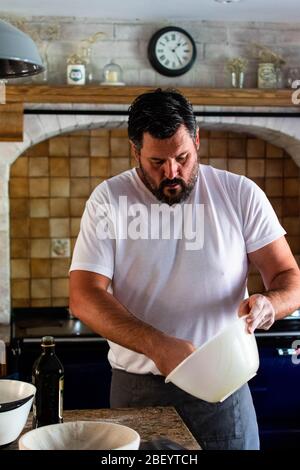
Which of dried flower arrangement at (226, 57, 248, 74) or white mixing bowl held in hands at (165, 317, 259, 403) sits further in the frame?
dried flower arrangement at (226, 57, 248, 74)

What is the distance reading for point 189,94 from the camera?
4.02m

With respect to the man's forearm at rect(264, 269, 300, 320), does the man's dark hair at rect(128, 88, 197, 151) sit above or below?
above

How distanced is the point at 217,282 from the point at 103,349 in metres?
1.75

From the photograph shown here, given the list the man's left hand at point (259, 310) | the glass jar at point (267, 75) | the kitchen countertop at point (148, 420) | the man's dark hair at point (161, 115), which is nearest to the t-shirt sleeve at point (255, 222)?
the man's dark hair at point (161, 115)

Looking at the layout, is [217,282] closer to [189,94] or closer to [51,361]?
[51,361]

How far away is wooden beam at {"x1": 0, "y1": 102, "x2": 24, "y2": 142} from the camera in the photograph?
388 centimetres

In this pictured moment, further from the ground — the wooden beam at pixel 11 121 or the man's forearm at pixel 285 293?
the wooden beam at pixel 11 121

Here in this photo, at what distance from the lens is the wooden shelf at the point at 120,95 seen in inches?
155

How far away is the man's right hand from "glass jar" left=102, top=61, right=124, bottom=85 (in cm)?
258

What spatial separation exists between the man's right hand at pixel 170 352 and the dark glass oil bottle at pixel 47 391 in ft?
0.79

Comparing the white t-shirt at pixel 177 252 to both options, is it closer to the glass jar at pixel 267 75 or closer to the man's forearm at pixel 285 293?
the man's forearm at pixel 285 293

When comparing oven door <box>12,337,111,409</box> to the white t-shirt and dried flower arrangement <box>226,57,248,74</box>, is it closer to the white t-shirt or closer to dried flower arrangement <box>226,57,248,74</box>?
the white t-shirt

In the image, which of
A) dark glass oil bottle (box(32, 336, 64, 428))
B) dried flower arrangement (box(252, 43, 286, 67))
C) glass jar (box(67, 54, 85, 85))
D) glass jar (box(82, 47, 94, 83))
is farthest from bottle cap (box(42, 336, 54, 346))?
dried flower arrangement (box(252, 43, 286, 67))
